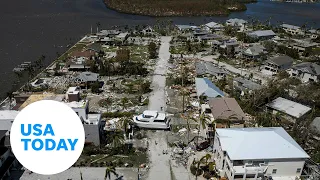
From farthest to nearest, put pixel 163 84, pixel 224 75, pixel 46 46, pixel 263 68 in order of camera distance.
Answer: pixel 46 46 < pixel 263 68 < pixel 224 75 < pixel 163 84

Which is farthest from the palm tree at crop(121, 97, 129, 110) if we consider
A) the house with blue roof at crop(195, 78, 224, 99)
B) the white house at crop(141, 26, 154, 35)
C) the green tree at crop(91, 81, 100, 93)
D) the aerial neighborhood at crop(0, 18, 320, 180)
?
the white house at crop(141, 26, 154, 35)

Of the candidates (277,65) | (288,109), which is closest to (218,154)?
(288,109)

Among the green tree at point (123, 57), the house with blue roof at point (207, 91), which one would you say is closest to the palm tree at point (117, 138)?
the house with blue roof at point (207, 91)

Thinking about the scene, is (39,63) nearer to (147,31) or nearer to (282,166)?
(147,31)

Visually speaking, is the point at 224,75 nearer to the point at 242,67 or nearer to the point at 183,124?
the point at 242,67

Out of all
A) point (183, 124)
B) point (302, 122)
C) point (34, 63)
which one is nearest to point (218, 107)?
point (183, 124)

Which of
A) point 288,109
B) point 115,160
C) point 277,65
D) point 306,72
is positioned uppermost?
point 277,65

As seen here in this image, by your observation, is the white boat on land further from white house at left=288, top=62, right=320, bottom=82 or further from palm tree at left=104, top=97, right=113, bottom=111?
white house at left=288, top=62, right=320, bottom=82
